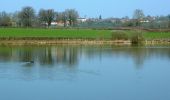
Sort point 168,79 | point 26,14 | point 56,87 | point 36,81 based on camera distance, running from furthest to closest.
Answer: point 26,14 → point 168,79 → point 36,81 → point 56,87

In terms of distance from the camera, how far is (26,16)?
89.3 meters

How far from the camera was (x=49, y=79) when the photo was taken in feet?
78.8

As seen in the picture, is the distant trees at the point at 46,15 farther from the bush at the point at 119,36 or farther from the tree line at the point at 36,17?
the bush at the point at 119,36

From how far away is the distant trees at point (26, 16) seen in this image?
292ft

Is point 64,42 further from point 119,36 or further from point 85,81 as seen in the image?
point 85,81

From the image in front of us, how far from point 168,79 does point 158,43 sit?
38626 mm

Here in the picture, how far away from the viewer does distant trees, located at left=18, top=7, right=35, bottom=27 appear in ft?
292

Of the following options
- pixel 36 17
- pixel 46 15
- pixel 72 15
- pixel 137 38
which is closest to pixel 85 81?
pixel 137 38

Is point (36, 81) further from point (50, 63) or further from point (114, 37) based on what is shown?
point (114, 37)

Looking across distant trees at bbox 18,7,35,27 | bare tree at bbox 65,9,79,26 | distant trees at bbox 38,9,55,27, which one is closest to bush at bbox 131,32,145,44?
distant trees at bbox 38,9,55,27

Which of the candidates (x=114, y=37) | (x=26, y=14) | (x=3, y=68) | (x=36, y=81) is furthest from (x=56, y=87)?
(x=26, y=14)

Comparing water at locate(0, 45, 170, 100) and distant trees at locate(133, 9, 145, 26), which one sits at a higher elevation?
distant trees at locate(133, 9, 145, 26)

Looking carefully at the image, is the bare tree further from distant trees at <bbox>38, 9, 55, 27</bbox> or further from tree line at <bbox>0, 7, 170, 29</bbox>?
distant trees at <bbox>38, 9, 55, 27</bbox>

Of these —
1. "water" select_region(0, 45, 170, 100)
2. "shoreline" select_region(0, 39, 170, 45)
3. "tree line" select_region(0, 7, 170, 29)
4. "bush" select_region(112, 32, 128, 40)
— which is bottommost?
"water" select_region(0, 45, 170, 100)
